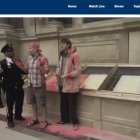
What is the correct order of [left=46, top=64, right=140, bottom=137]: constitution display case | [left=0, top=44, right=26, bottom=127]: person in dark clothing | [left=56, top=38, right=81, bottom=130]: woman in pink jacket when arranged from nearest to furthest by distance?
[left=46, top=64, right=140, bottom=137]: constitution display case
[left=56, top=38, right=81, bottom=130]: woman in pink jacket
[left=0, top=44, right=26, bottom=127]: person in dark clothing

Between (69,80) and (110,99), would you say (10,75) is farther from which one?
(110,99)

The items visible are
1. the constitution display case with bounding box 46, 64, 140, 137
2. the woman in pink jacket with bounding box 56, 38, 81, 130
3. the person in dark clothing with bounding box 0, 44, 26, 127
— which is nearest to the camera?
the constitution display case with bounding box 46, 64, 140, 137

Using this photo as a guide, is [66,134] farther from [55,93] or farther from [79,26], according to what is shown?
[79,26]

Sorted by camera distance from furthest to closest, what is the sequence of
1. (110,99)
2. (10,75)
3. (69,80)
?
(10,75), (69,80), (110,99)

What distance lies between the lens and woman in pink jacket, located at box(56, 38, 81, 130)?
436 centimetres

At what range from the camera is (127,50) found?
19.5ft

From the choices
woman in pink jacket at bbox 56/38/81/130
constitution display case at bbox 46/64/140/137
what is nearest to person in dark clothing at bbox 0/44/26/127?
constitution display case at bbox 46/64/140/137

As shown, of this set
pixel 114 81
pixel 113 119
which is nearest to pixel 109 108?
pixel 113 119

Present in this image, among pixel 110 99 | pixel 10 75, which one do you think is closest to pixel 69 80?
pixel 110 99

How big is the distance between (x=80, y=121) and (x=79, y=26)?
10.6ft

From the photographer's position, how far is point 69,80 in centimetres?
438

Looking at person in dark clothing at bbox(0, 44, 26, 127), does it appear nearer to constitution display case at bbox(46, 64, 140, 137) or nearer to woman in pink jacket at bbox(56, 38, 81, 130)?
constitution display case at bbox(46, 64, 140, 137)

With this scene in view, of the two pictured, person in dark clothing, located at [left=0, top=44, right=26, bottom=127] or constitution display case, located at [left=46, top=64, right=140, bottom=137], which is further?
person in dark clothing, located at [left=0, top=44, right=26, bottom=127]

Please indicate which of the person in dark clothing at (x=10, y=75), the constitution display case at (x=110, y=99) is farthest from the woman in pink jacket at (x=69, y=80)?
the person in dark clothing at (x=10, y=75)
